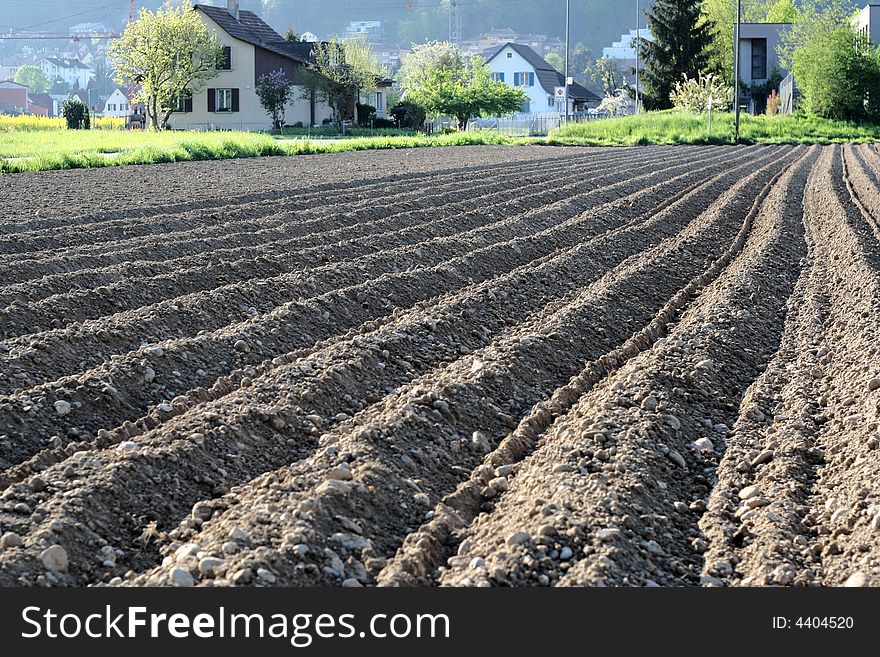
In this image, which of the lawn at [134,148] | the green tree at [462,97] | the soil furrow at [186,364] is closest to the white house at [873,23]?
the green tree at [462,97]

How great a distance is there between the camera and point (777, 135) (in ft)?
159

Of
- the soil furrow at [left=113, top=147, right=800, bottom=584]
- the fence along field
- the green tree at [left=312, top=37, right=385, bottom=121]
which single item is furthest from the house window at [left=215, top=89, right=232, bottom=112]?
the soil furrow at [left=113, top=147, right=800, bottom=584]

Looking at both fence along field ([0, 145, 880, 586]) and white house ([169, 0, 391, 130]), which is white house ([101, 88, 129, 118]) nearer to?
white house ([169, 0, 391, 130])

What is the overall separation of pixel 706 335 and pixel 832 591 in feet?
13.2

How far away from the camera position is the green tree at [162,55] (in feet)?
185

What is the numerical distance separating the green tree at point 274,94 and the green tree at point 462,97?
24.1 feet

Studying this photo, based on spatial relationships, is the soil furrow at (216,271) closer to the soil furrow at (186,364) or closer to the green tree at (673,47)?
the soil furrow at (186,364)

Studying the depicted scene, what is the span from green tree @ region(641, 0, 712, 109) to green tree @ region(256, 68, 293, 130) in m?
22.3

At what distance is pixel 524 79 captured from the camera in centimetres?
10762

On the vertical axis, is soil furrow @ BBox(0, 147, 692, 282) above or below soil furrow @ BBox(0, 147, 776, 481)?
above

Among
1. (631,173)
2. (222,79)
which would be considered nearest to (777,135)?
(631,173)

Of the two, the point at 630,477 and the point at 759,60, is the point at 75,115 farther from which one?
the point at 630,477

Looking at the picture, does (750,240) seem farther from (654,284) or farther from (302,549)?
(302,549)

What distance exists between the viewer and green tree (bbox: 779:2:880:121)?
2072 inches
